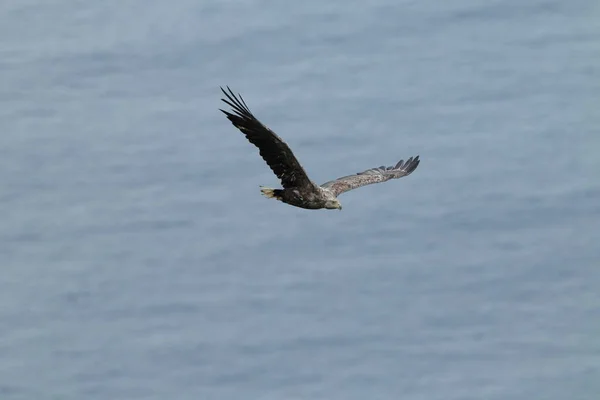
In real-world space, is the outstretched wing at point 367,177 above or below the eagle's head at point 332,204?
above

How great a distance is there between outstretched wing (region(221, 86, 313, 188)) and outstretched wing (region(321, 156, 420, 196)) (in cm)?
252

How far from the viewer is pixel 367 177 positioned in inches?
2267

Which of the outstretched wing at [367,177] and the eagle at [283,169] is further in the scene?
the outstretched wing at [367,177]

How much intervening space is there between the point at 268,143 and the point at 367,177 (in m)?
5.52

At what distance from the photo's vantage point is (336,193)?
5569 cm

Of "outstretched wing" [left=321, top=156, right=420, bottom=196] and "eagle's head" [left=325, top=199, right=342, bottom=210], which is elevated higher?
"outstretched wing" [left=321, top=156, right=420, bottom=196]

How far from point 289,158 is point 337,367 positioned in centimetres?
1703

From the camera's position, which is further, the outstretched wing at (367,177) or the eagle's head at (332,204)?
the outstretched wing at (367,177)

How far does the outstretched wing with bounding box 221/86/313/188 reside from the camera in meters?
52.1

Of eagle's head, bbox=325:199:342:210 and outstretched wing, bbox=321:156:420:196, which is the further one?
outstretched wing, bbox=321:156:420:196

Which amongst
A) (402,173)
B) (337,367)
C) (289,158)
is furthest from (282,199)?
(337,367)

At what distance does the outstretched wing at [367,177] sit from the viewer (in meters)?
56.2

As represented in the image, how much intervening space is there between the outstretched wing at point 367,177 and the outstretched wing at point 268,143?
2.52m

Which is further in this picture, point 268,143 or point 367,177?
point 367,177
